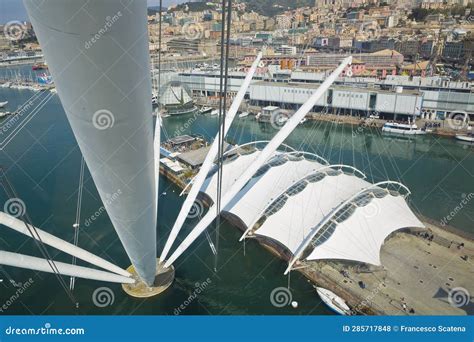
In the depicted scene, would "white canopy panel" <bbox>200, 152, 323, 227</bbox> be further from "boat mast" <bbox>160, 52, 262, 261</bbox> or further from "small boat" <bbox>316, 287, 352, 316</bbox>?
"small boat" <bbox>316, 287, 352, 316</bbox>

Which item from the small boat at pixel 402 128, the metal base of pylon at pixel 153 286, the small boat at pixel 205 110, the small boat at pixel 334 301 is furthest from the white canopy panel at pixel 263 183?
the small boat at pixel 205 110

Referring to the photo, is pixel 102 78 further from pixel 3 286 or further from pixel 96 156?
pixel 3 286

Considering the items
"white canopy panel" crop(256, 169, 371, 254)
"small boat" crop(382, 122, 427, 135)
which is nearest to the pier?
"white canopy panel" crop(256, 169, 371, 254)

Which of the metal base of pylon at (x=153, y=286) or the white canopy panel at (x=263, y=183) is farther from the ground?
the white canopy panel at (x=263, y=183)

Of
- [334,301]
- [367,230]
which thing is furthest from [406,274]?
[334,301]

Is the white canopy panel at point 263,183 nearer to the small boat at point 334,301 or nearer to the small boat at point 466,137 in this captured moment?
the small boat at point 334,301

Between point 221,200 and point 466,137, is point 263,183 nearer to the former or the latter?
point 221,200

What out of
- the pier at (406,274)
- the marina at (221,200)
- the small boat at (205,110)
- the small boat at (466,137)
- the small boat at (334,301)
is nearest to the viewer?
the marina at (221,200)
